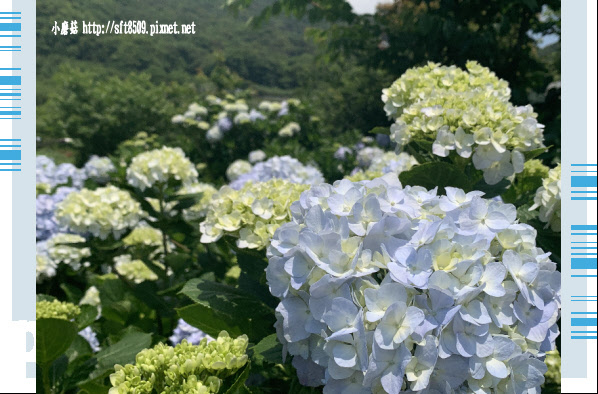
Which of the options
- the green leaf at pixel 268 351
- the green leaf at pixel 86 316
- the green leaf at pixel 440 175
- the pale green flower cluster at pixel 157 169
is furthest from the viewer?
the pale green flower cluster at pixel 157 169

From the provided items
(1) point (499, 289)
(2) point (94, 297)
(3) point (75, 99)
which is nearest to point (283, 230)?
(1) point (499, 289)

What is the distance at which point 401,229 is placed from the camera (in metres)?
0.75

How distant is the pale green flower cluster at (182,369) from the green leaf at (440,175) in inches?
22.6

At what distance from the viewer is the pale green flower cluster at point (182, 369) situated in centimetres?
74

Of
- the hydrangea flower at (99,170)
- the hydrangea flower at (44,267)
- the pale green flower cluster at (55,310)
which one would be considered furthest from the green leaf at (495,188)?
the hydrangea flower at (99,170)

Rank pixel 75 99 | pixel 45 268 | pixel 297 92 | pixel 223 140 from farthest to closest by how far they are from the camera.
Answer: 1. pixel 297 92
2. pixel 75 99
3. pixel 223 140
4. pixel 45 268

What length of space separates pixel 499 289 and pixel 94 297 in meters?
1.71

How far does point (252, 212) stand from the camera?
110cm

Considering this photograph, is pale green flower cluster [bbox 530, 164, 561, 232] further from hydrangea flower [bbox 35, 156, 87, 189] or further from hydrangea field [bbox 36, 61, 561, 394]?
hydrangea flower [bbox 35, 156, 87, 189]

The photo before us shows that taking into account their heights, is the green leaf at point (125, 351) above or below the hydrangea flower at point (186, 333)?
above

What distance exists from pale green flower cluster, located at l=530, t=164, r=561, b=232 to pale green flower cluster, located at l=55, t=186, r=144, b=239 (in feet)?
4.74

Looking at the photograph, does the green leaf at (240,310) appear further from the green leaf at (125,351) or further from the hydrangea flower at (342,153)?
the hydrangea flower at (342,153)

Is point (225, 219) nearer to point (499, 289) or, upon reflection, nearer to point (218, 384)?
point (218, 384)

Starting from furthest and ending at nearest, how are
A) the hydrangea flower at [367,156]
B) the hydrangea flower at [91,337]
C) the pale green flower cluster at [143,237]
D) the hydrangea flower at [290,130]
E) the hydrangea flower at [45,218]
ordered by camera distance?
the hydrangea flower at [290,130], the hydrangea flower at [367,156], the hydrangea flower at [45,218], the pale green flower cluster at [143,237], the hydrangea flower at [91,337]
